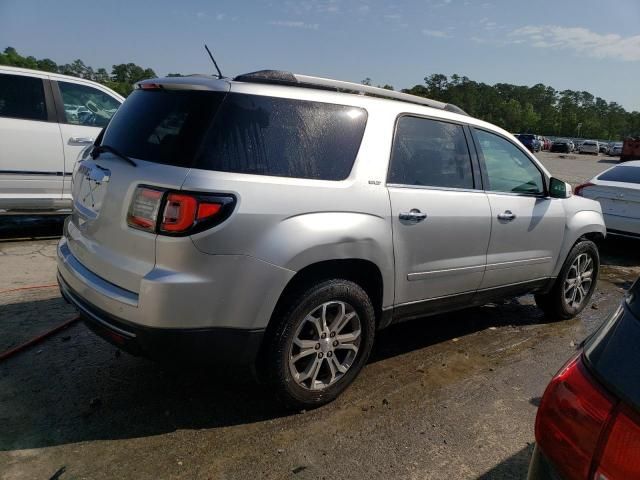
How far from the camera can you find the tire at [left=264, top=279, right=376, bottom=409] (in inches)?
109

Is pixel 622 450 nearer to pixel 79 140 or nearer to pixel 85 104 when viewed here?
pixel 79 140

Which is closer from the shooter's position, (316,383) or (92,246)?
(92,246)

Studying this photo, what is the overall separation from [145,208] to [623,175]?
7.78 m

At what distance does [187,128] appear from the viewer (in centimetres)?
263

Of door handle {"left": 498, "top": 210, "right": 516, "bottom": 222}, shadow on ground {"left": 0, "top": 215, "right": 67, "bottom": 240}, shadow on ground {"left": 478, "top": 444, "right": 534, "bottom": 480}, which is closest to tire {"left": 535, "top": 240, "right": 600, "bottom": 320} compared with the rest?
door handle {"left": 498, "top": 210, "right": 516, "bottom": 222}

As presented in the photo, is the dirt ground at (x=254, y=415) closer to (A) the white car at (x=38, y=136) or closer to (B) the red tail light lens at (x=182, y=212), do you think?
(B) the red tail light lens at (x=182, y=212)

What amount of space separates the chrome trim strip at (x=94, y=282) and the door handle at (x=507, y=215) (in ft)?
8.63

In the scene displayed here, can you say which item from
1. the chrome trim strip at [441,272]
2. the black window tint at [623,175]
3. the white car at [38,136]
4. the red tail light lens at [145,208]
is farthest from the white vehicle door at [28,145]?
the black window tint at [623,175]

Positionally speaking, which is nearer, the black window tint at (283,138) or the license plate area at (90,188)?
the black window tint at (283,138)

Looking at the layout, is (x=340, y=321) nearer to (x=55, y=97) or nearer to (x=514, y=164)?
(x=514, y=164)

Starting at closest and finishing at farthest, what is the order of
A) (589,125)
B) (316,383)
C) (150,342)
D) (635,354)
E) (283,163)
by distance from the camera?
(635,354), (150,342), (283,163), (316,383), (589,125)

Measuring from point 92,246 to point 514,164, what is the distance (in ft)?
10.5

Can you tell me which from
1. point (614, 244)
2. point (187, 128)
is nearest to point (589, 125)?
point (614, 244)

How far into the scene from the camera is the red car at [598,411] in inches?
48.5
